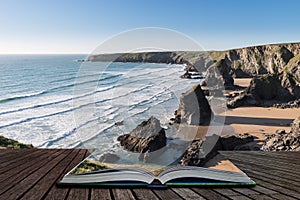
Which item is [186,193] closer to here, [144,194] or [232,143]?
[144,194]

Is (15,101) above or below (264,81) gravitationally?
below

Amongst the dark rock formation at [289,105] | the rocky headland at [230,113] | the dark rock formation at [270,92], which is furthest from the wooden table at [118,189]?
the dark rock formation at [270,92]

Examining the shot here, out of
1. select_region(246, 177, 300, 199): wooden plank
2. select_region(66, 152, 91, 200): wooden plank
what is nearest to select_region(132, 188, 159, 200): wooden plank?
select_region(66, 152, 91, 200): wooden plank

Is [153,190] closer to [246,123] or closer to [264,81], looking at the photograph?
[246,123]

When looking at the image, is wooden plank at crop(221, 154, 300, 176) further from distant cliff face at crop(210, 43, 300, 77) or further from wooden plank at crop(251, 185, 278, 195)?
distant cliff face at crop(210, 43, 300, 77)

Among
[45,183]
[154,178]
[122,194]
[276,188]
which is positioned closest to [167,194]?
[154,178]

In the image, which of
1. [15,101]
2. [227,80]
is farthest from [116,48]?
[227,80]

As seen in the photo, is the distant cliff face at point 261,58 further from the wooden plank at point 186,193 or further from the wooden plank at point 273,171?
the wooden plank at point 186,193
